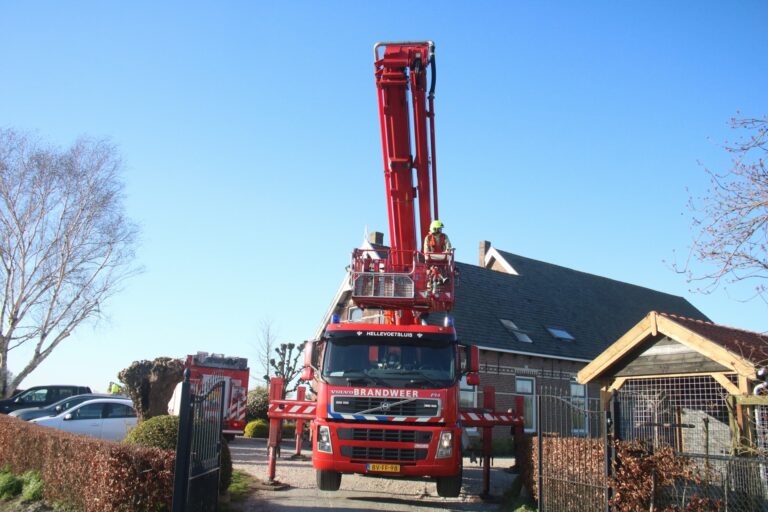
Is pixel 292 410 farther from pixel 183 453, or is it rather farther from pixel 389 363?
pixel 183 453

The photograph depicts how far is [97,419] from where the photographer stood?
58.6ft

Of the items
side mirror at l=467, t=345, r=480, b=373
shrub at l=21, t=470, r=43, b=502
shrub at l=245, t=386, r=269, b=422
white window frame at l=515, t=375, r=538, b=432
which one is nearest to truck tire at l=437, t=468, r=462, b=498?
side mirror at l=467, t=345, r=480, b=373

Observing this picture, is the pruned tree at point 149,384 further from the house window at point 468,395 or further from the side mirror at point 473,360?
the side mirror at point 473,360

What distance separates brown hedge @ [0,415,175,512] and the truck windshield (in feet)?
10.1

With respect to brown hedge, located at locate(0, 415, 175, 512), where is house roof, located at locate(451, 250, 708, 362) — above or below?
above

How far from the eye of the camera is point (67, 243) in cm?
2648

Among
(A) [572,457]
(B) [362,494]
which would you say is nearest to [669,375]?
(A) [572,457]

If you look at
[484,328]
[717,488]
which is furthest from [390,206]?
[484,328]

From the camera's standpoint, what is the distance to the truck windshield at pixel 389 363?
422 inches

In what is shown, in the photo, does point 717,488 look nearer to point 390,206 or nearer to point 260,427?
point 390,206

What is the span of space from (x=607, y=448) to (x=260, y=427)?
18.9m

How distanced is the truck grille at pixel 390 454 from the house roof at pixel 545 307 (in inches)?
510

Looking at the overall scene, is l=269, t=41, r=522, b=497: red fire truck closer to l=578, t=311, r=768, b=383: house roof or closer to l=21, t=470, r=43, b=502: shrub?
l=578, t=311, r=768, b=383: house roof

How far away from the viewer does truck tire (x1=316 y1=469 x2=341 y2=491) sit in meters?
10.8
